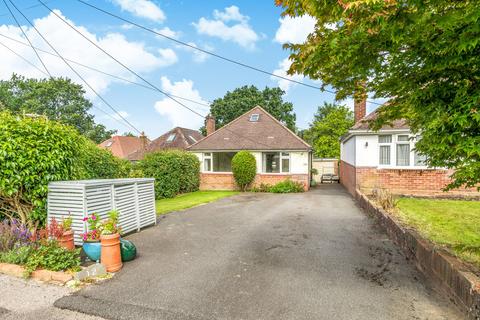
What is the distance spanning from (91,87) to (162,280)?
14145mm

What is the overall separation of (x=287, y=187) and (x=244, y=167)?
2.98 metres

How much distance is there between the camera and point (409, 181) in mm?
12234

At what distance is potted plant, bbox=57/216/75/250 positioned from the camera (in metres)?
5.04

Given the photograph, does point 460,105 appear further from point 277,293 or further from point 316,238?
point 316,238

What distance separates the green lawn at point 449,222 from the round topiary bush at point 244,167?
8865mm

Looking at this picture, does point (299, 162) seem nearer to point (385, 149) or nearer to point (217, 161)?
point (385, 149)

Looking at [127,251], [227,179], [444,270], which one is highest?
[227,179]

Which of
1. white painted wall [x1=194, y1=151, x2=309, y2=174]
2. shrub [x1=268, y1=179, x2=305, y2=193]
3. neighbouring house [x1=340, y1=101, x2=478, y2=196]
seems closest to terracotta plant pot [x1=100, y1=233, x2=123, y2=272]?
neighbouring house [x1=340, y1=101, x2=478, y2=196]

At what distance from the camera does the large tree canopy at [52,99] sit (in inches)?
1533

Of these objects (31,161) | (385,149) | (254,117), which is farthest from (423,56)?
(254,117)

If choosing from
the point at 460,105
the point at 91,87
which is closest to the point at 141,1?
the point at 91,87

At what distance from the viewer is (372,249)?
225 inches

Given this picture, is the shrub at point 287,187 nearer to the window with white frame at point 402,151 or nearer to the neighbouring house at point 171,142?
the window with white frame at point 402,151

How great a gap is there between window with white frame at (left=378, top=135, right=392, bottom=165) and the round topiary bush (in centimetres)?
743
